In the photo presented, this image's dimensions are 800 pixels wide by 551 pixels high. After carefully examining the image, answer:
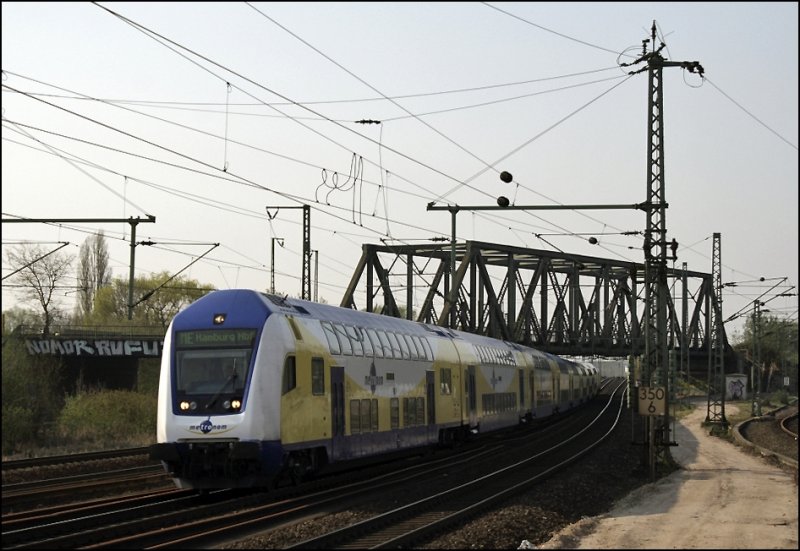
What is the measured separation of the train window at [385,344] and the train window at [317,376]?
4.57 m

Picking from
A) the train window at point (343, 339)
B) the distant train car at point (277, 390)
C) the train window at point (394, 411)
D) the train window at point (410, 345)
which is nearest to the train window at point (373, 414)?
the distant train car at point (277, 390)

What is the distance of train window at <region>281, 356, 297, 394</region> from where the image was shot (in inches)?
800

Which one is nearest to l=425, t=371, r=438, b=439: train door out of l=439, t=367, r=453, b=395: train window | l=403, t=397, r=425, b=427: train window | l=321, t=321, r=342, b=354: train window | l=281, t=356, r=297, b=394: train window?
l=403, t=397, r=425, b=427: train window

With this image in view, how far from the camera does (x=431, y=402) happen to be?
30.6 metres

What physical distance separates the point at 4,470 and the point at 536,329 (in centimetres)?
7420

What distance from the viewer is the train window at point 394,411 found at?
26828 mm

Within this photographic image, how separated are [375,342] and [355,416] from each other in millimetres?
2655

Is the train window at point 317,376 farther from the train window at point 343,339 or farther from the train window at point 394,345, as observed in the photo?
the train window at point 394,345

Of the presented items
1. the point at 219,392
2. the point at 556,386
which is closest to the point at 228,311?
the point at 219,392

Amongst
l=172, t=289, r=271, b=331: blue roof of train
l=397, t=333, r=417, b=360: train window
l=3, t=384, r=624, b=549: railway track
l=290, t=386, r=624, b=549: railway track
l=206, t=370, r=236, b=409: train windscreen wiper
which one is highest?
l=172, t=289, r=271, b=331: blue roof of train

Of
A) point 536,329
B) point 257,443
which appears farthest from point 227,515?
point 536,329

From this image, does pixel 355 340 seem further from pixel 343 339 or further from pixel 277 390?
pixel 277 390

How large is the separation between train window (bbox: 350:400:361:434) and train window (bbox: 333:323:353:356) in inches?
45.0

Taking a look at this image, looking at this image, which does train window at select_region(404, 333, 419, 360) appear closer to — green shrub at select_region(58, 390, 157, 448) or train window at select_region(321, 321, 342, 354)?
train window at select_region(321, 321, 342, 354)
